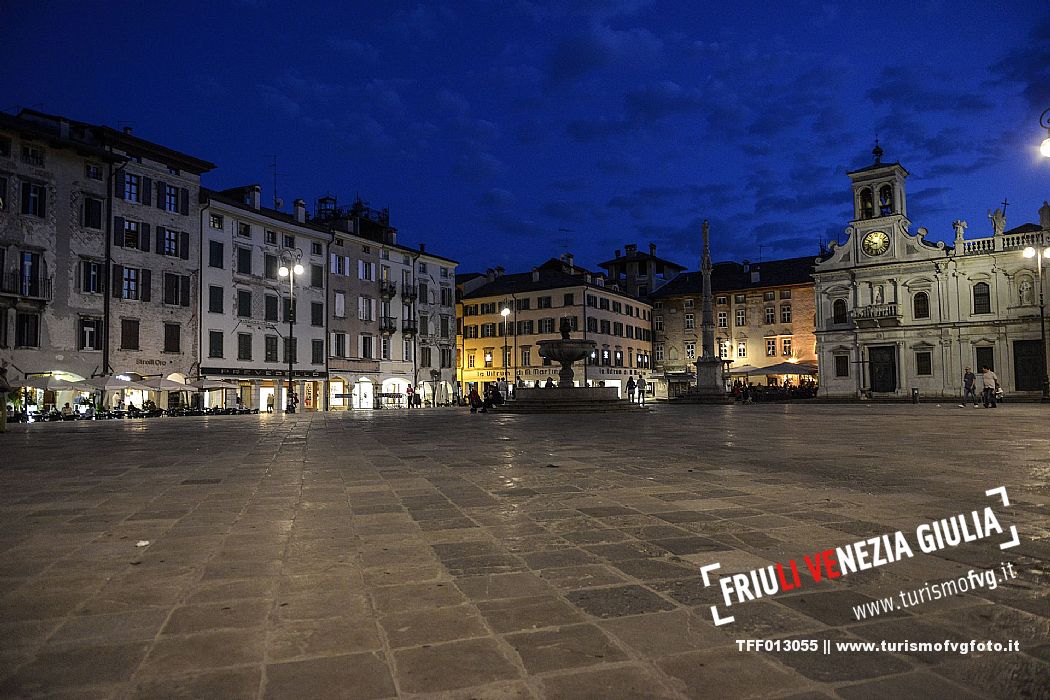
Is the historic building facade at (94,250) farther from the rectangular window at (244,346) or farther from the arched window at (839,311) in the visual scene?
the arched window at (839,311)

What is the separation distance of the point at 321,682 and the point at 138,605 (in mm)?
1459

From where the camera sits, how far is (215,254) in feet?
130

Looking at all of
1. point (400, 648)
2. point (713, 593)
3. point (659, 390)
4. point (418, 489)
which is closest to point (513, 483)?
point (418, 489)

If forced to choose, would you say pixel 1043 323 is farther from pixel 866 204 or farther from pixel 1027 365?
pixel 866 204

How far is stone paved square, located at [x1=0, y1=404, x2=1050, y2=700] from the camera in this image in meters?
2.44

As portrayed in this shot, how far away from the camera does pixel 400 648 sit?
2703mm

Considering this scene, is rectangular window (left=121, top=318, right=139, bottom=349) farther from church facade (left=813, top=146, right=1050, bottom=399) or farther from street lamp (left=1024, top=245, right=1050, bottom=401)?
street lamp (left=1024, top=245, right=1050, bottom=401)

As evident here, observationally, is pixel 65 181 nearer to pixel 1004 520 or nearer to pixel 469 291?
pixel 1004 520

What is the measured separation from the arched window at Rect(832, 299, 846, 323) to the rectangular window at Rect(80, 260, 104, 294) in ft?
159

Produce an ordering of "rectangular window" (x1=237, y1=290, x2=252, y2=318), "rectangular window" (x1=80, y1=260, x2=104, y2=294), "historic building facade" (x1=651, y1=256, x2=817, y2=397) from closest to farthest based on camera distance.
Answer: "rectangular window" (x1=80, y1=260, x2=104, y2=294) < "rectangular window" (x1=237, y1=290, x2=252, y2=318) < "historic building facade" (x1=651, y1=256, x2=817, y2=397)

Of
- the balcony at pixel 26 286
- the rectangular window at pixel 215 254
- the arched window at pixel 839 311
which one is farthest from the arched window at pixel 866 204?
the balcony at pixel 26 286

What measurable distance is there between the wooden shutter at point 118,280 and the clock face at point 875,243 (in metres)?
49.0

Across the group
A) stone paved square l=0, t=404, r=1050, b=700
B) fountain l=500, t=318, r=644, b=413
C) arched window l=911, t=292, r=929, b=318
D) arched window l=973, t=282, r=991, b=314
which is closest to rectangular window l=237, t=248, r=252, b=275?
fountain l=500, t=318, r=644, b=413

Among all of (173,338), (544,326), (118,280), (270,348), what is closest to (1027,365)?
(544,326)
